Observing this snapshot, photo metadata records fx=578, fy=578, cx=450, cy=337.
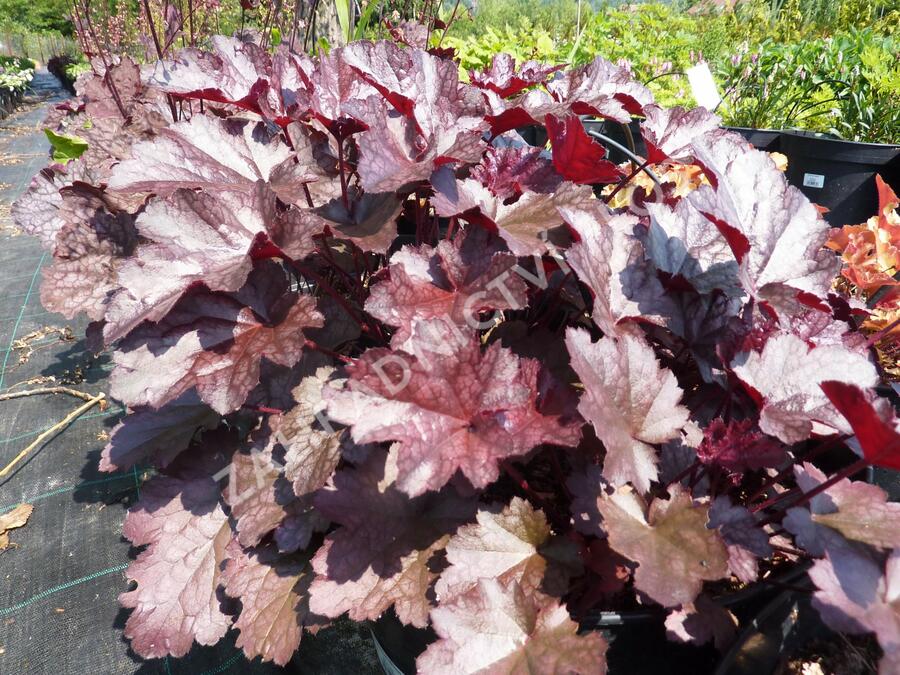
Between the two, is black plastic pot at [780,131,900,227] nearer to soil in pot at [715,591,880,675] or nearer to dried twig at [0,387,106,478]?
soil in pot at [715,591,880,675]

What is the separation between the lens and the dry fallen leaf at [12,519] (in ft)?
5.94

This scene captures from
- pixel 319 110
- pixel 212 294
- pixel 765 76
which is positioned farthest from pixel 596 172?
pixel 765 76

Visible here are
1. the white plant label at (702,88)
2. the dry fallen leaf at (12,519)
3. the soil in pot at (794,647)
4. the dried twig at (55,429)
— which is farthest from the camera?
the dried twig at (55,429)

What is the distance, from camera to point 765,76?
3.88m

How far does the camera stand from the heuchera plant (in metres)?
0.63

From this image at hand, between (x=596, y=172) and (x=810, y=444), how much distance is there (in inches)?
21.9

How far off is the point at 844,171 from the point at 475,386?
10.1 feet

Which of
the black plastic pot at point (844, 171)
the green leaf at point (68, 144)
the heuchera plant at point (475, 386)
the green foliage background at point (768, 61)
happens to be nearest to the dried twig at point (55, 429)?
the green leaf at point (68, 144)

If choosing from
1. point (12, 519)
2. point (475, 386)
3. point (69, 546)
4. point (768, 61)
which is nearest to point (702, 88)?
point (475, 386)

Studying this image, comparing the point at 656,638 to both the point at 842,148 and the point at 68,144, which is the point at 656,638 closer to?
the point at 68,144

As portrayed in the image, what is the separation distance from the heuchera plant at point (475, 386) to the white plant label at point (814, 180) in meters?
2.35

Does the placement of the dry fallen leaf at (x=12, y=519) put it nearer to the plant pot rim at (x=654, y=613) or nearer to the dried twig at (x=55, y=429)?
the dried twig at (x=55, y=429)

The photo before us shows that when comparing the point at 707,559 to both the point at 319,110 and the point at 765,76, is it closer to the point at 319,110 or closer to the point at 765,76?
the point at 319,110

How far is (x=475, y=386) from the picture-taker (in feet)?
2.17
